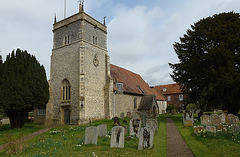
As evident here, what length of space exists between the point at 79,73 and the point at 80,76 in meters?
0.41

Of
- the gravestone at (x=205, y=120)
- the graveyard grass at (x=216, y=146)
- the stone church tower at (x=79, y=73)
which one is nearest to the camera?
the graveyard grass at (x=216, y=146)

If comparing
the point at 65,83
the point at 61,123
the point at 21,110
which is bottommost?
the point at 61,123

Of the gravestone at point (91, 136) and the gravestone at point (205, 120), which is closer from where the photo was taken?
the gravestone at point (91, 136)

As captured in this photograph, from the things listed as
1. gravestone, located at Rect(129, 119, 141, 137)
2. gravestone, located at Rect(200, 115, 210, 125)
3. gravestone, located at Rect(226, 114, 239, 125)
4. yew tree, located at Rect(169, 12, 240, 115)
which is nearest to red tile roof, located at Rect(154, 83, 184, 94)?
yew tree, located at Rect(169, 12, 240, 115)

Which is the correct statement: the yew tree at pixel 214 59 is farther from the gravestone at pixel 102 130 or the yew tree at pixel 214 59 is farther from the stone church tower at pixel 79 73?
the gravestone at pixel 102 130

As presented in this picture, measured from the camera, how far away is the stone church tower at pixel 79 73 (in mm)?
21141

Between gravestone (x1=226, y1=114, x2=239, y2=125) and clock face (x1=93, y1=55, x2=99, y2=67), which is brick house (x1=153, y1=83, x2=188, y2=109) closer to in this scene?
clock face (x1=93, y1=55, x2=99, y2=67)

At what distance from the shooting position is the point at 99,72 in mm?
23688

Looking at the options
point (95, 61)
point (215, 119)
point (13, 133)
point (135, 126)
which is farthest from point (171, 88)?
point (13, 133)

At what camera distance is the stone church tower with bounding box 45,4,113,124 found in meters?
21.1

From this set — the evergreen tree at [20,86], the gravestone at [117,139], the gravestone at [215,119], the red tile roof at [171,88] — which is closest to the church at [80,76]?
the evergreen tree at [20,86]

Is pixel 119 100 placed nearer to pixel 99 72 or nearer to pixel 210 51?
pixel 99 72

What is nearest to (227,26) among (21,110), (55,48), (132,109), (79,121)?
(132,109)

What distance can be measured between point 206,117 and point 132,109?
43.9 ft
